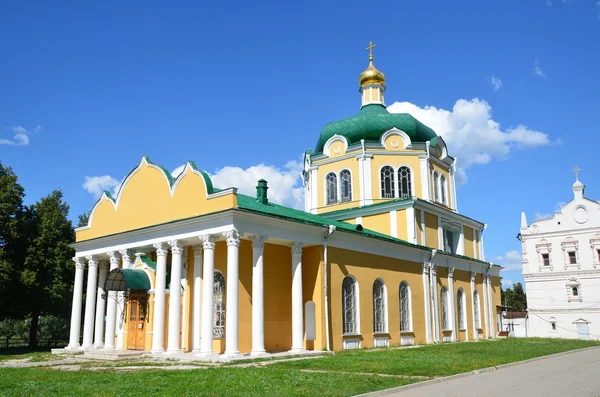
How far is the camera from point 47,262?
26.8 meters

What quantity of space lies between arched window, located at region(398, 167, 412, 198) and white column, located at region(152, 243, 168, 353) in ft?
45.8

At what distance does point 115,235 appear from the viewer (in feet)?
71.1

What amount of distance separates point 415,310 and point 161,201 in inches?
499

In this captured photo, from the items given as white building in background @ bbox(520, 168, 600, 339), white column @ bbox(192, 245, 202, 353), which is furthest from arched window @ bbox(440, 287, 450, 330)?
white building in background @ bbox(520, 168, 600, 339)

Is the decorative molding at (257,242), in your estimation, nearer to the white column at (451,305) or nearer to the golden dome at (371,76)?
the white column at (451,305)

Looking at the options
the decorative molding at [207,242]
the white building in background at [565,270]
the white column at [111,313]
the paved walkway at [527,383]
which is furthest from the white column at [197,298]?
the white building in background at [565,270]

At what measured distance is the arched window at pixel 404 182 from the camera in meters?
29.0

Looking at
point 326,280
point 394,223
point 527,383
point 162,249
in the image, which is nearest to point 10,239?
point 162,249

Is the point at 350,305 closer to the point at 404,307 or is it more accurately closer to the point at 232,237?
the point at 404,307

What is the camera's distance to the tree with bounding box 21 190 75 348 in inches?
1045

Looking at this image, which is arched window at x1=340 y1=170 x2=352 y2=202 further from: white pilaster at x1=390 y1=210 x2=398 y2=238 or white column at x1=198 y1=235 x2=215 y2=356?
white column at x1=198 y1=235 x2=215 y2=356

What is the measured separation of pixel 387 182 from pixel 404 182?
916 mm

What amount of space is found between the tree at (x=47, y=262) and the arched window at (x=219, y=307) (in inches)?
428

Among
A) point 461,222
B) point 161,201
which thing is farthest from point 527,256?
point 161,201
